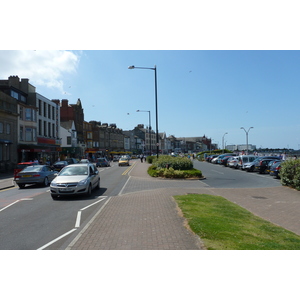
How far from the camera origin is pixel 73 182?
12547 millimetres

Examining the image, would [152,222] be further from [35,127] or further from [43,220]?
[35,127]

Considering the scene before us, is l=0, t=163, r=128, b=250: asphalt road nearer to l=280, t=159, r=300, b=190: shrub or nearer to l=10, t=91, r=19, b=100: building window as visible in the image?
l=280, t=159, r=300, b=190: shrub

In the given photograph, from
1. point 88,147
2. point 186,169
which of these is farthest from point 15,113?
point 88,147

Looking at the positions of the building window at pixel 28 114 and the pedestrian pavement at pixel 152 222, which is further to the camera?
the building window at pixel 28 114

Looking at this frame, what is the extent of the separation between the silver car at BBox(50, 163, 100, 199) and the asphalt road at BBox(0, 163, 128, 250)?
1.16 feet

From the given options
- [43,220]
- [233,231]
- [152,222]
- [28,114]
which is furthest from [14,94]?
[233,231]

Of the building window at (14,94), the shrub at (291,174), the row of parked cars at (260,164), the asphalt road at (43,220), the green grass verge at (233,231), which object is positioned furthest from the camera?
the building window at (14,94)

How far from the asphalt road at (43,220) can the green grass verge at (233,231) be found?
2973 millimetres

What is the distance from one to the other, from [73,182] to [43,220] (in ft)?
12.5

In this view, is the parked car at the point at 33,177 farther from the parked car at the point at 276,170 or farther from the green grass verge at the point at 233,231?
the parked car at the point at 276,170

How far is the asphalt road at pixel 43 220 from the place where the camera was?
21.5 ft

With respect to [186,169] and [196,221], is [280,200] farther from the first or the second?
[186,169]

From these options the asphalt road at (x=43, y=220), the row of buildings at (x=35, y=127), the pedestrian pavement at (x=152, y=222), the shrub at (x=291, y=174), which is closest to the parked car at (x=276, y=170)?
the shrub at (x=291, y=174)

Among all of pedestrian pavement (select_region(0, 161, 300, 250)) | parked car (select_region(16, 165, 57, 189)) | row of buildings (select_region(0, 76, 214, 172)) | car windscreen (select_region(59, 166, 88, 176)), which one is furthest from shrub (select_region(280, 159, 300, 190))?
row of buildings (select_region(0, 76, 214, 172))
